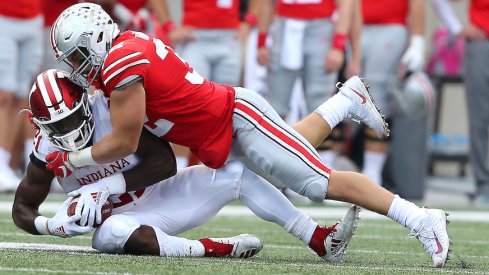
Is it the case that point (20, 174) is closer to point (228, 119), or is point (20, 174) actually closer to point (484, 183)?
point (484, 183)

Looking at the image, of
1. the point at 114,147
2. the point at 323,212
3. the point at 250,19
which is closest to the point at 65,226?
the point at 114,147

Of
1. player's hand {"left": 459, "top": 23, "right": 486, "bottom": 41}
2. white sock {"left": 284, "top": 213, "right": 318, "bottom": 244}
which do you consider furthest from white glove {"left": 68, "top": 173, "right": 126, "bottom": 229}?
player's hand {"left": 459, "top": 23, "right": 486, "bottom": 41}

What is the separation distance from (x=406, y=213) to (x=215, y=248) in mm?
704

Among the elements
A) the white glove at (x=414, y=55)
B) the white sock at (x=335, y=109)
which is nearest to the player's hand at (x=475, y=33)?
the white glove at (x=414, y=55)

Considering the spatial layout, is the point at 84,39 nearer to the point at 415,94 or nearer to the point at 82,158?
the point at 82,158

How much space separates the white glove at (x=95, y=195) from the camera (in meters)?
4.38

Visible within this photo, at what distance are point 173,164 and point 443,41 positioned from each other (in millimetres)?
6934

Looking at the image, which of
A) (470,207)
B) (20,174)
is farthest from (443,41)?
(20,174)

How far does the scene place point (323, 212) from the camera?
7.00 metres

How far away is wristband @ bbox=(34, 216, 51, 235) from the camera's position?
4.50 m

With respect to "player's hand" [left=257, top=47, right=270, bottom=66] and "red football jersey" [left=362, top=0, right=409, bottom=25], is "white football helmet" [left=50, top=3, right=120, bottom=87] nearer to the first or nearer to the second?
"player's hand" [left=257, top=47, right=270, bottom=66]

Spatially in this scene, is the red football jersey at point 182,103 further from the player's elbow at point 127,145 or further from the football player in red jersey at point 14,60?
the football player in red jersey at point 14,60

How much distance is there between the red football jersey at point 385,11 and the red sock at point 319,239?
137 inches

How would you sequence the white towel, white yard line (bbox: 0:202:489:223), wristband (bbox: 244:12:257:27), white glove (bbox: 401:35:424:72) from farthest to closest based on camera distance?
wristband (bbox: 244:12:257:27) → white glove (bbox: 401:35:424:72) → the white towel → white yard line (bbox: 0:202:489:223)
